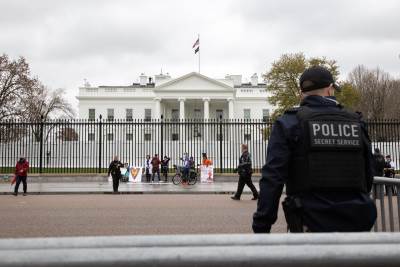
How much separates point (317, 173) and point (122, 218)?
753cm

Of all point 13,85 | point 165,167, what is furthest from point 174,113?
point 165,167

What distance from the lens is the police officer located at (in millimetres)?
2600

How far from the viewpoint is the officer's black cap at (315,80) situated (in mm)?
2898

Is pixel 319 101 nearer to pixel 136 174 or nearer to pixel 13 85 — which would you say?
pixel 136 174

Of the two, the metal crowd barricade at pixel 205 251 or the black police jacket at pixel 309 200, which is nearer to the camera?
the metal crowd barricade at pixel 205 251

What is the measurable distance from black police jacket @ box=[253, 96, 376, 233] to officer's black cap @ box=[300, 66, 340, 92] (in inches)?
3.9

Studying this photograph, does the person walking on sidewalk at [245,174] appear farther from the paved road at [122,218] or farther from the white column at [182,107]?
the white column at [182,107]

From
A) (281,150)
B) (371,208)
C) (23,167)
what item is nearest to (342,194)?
(371,208)

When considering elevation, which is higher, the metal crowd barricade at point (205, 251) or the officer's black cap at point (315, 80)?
the officer's black cap at point (315, 80)

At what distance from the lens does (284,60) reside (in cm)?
4562

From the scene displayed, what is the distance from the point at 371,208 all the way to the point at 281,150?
2.20ft

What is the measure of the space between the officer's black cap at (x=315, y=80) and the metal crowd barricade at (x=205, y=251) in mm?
1695

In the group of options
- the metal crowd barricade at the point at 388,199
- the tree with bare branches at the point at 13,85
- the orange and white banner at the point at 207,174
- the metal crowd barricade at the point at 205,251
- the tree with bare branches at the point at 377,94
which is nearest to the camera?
the metal crowd barricade at the point at 205,251

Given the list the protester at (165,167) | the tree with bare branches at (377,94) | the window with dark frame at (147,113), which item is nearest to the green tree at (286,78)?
the tree with bare branches at (377,94)
